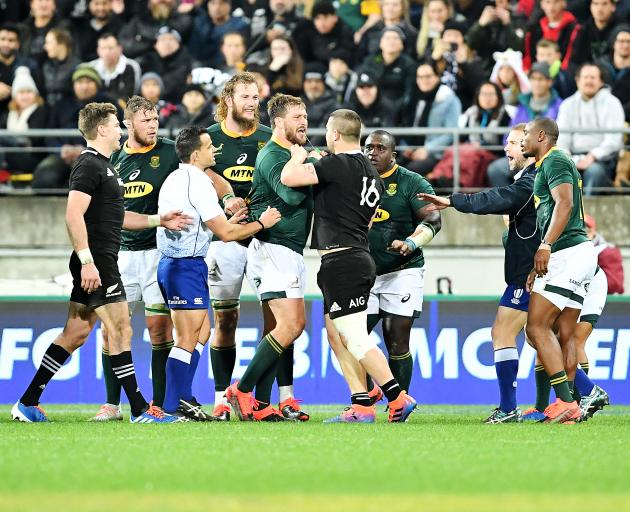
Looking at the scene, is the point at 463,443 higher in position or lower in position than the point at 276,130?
lower

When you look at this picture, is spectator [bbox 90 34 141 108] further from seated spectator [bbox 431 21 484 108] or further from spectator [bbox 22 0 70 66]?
seated spectator [bbox 431 21 484 108]

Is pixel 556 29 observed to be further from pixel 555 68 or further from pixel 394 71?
pixel 394 71

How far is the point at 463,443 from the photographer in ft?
27.5

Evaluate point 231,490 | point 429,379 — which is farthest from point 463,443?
point 429,379

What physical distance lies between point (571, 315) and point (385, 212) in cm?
182

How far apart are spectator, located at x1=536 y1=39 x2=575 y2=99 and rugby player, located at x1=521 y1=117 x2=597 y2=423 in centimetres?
A: 637

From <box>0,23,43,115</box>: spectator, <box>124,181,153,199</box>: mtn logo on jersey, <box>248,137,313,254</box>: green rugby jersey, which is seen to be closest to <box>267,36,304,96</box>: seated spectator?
<box>0,23,43,115</box>: spectator

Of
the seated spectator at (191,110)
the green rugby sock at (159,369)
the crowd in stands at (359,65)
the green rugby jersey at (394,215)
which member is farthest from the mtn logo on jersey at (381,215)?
the seated spectator at (191,110)

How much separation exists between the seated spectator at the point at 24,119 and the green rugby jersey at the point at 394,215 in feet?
23.2

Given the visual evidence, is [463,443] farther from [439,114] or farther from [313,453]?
[439,114]

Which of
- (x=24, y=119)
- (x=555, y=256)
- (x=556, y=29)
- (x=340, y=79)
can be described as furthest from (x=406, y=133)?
(x=555, y=256)

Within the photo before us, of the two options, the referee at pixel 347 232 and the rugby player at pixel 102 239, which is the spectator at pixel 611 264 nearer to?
the referee at pixel 347 232

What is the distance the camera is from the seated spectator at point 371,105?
16578 millimetres

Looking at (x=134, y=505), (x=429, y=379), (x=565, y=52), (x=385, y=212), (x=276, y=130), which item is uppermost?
(x=565, y=52)
